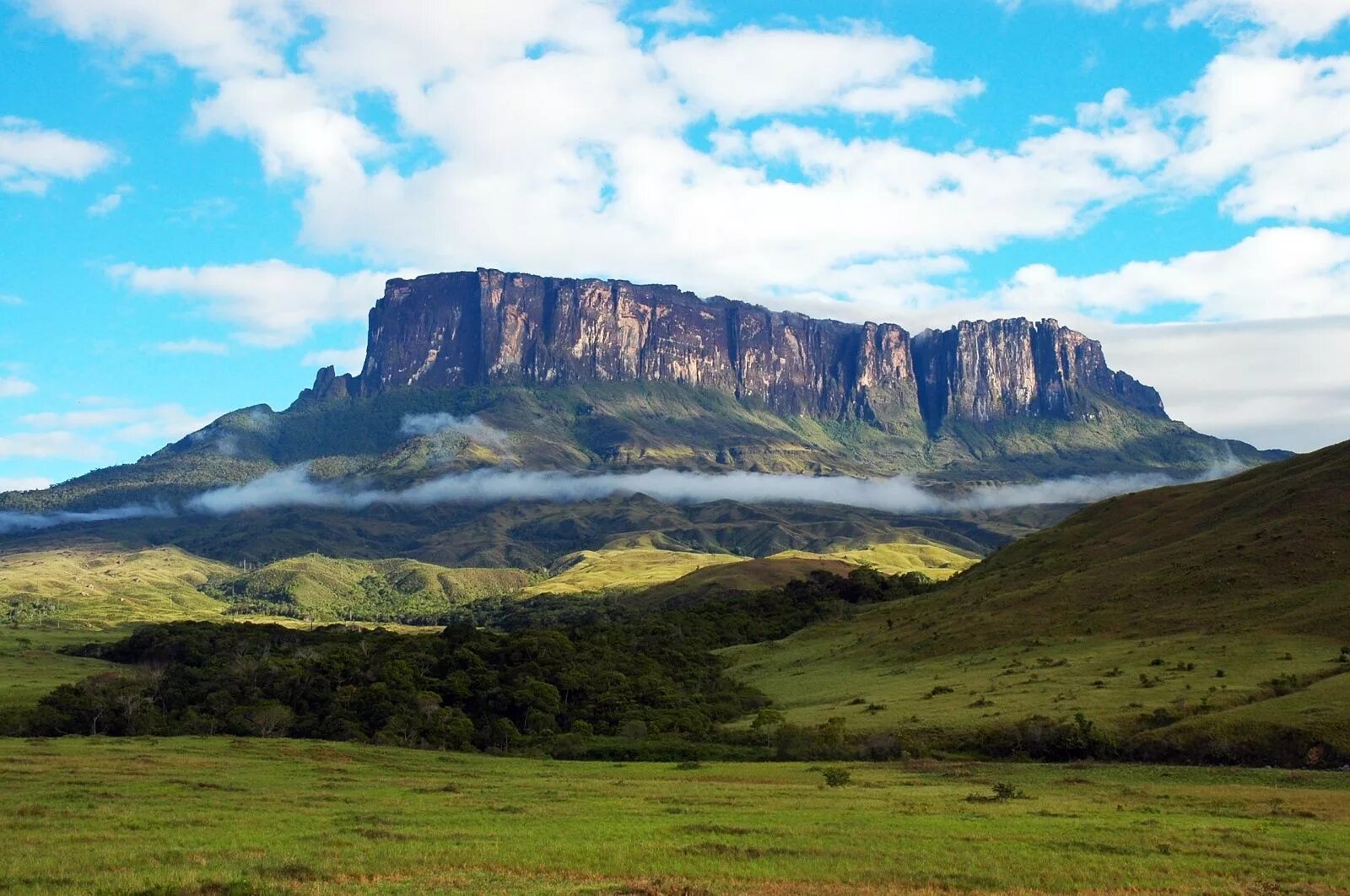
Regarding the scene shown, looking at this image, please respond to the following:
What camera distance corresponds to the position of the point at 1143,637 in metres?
95.9

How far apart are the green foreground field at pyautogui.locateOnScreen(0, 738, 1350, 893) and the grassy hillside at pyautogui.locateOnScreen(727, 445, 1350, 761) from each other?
32.9ft

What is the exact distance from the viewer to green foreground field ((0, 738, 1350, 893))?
31453 millimetres

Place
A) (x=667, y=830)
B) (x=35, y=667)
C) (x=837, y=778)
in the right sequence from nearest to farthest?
(x=667, y=830), (x=837, y=778), (x=35, y=667)

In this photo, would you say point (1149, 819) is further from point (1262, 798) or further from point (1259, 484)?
point (1259, 484)

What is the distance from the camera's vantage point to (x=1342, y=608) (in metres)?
85.9

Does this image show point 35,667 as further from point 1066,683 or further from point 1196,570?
point 1196,570

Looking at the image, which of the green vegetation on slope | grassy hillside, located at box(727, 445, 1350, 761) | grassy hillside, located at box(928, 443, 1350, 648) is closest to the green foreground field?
grassy hillside, located at box(727, 445, 1350, 761)

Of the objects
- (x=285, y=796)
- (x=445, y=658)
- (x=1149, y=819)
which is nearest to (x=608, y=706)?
(x=445, y=658)

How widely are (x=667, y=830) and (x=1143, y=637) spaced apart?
69.5 m

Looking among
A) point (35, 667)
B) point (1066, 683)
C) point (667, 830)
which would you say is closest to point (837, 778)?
point (667, 830)

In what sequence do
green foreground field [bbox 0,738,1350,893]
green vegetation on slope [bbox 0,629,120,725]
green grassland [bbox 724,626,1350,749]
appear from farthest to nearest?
green vegetation on slope [bbox 0,629,120,725], green grassland [bbox 724,626,1350,749], green foreground field [bbox 0,738,1350,893]

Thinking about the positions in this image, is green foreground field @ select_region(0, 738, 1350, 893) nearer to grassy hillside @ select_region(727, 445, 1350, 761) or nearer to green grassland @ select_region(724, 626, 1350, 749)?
grassy hillside @ select_region(727, 445, 1350, 761)

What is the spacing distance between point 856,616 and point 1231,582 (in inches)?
2545

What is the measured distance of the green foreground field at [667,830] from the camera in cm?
3145
